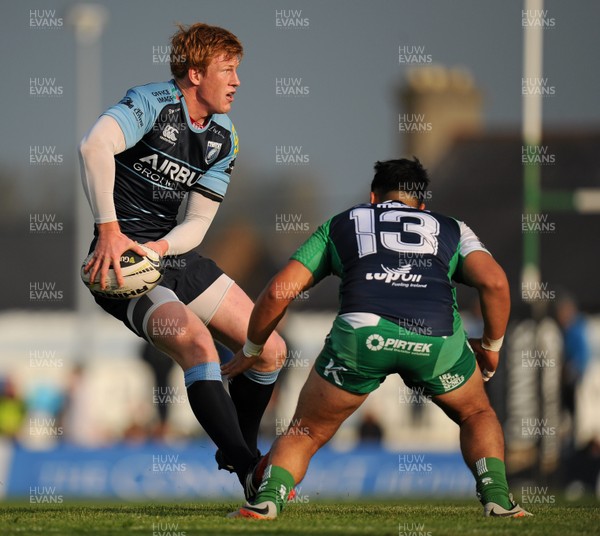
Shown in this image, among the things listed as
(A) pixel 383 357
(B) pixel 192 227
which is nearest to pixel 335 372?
(A) pixel 383 357

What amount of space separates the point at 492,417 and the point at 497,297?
2.26 feet

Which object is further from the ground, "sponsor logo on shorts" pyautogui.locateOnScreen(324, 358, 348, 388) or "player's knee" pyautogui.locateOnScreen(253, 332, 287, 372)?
"sponsor logo on shorts" pyautogui.locateOnScreen(324, 358, 348, 388)

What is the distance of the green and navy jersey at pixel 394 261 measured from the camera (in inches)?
251

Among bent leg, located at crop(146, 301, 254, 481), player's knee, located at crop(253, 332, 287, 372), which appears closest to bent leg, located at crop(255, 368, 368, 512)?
bent leg, located at crop(146, 301, 254, 481)

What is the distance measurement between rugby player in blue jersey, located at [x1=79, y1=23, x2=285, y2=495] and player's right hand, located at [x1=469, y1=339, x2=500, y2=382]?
4.14ft

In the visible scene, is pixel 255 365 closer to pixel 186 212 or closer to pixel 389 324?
pixel 186 212

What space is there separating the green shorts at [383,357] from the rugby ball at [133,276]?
1.18 meters

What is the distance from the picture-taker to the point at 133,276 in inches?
272

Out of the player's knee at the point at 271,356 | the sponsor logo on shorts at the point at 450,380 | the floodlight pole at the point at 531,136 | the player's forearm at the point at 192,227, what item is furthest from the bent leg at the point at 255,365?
the floodlight pole at the point at 531,136

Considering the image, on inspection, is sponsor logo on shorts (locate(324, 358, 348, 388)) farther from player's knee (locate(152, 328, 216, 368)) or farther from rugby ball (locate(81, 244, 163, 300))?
rugby ball (locate(81, 244, 163, 300))

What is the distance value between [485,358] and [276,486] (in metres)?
1.52

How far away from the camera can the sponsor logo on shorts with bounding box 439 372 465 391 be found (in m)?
6.50

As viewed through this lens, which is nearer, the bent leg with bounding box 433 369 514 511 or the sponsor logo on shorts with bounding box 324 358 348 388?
the sponsor logo on shorts with bounding box 324 358 348 388

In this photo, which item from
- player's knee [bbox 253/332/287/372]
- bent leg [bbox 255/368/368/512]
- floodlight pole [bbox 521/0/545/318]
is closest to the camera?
bent leg [bbox 255/368/368/512]
